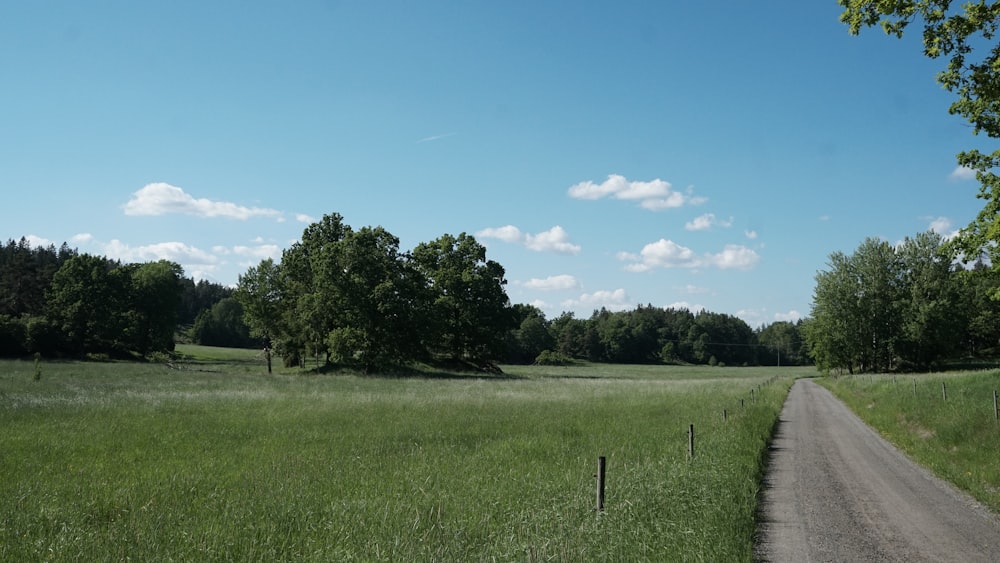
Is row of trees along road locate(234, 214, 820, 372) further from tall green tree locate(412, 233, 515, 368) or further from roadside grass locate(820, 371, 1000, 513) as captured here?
roadside grass locate(820, 371, 1000, 513)

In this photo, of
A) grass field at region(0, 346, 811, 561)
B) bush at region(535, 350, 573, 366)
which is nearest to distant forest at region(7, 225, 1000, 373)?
grass field at region(0, 346, 811, 561)

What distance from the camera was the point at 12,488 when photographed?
1063 cm

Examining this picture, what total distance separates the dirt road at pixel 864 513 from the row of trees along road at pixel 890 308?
6448 cm

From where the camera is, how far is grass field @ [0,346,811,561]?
7520 mm

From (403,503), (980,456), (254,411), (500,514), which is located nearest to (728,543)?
(500,514)

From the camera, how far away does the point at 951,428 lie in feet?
61.9

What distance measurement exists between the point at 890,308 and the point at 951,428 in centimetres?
6404

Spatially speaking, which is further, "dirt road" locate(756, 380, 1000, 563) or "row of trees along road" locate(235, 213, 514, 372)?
"row of trees along road" locate(235, 213, 514, 372)

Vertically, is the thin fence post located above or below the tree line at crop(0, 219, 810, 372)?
below

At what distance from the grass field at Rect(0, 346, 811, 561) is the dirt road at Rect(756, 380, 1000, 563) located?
2.20ft

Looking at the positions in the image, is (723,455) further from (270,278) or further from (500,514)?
(270,278)

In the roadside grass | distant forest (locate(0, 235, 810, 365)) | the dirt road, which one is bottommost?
the dirt road

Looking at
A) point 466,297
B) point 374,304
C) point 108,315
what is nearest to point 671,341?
point 466,297

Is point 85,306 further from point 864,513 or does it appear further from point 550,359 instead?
point 864,513
